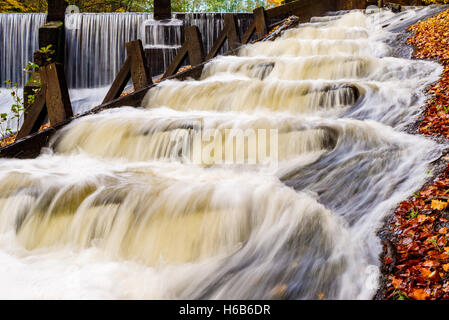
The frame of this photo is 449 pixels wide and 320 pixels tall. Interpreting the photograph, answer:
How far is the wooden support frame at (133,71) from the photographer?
23.4 ft

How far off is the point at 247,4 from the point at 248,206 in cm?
4119

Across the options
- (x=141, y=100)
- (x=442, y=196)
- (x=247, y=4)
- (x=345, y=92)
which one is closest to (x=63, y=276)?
(x=442, y=196)

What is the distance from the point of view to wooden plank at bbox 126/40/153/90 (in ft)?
23.4

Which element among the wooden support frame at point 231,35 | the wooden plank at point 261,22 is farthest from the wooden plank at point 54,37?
the wooden plank at point 261,22

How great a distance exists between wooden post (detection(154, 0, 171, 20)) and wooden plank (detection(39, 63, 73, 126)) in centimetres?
889

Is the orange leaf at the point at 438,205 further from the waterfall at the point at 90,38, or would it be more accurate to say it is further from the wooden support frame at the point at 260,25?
the waterfall at the point at 90,38

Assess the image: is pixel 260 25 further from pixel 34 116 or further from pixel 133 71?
pixel 34 116

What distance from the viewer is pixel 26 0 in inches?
807

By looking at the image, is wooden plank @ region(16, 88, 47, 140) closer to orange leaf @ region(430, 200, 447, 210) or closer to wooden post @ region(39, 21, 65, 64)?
orange leaf @ region(430, 200, 447, 210)

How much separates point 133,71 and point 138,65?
0.55 feet

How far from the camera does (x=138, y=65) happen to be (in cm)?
729

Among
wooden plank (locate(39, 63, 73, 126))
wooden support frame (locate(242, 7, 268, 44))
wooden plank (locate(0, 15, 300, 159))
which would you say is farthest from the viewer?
wooden support frame (locate(242, 7, 268, 44))

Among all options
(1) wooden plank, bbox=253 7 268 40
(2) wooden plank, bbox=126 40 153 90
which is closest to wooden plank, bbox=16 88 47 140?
(2) wooden plank, bbox=126 40 153 90
